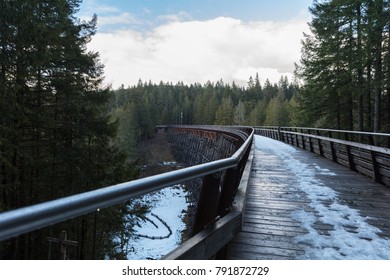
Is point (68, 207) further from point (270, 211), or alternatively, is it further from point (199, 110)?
point (199, 110)

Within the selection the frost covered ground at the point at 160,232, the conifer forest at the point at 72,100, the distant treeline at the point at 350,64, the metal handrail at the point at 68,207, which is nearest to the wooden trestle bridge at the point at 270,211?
the metal handrail at the point at 68,207

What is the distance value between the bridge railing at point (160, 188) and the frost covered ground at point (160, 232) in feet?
41.9

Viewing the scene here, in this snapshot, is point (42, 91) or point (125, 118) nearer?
point (42, 91)

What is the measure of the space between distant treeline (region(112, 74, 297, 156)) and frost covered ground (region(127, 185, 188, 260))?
→ 27330mm

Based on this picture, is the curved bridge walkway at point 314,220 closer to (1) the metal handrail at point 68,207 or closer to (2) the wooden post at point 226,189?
(2) the wooden post at point 226,189

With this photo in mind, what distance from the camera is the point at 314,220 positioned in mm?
4328

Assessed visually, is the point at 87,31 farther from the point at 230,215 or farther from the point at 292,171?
the point at 230,215

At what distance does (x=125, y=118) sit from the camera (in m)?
68.6

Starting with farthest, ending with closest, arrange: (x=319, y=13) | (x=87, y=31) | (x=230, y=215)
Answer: (x=319, y=13)
(x=87, y=31)
(x=230, y=215)

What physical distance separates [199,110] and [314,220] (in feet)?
361

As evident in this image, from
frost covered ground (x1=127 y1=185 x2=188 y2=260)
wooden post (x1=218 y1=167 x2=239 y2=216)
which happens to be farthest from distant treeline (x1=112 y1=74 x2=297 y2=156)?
wooden post (x1=218 y1=167 x2=239 y2=216)

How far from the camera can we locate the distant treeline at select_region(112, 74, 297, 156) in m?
74.8

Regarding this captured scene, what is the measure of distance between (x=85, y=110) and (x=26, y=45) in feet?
17.7
